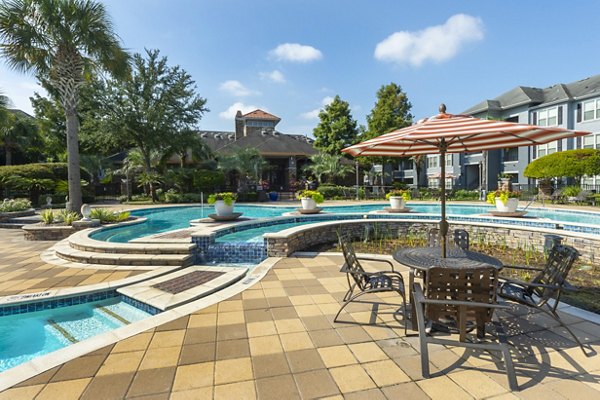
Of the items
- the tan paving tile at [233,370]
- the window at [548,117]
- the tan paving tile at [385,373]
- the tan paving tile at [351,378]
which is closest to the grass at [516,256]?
the tan paving tile at [385,373]

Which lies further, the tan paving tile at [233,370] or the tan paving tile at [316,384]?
the tan paving tile at [233,370]

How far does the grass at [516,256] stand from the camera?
446 centimetres

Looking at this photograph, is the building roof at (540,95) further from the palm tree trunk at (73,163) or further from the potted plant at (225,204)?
the palm tree trunk at (73,163)

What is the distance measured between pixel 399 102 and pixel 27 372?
114ft

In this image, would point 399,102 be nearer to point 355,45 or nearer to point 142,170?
point 355,45

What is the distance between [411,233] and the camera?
9758mm

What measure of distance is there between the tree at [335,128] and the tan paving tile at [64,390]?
27.0 metres

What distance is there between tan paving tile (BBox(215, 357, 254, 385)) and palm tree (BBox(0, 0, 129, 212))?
12.5 m

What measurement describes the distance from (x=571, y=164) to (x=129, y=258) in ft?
81.9

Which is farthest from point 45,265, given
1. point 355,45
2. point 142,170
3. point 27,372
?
point 142,170

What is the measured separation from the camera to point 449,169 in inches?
1350

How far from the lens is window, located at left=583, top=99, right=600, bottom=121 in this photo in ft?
75.7

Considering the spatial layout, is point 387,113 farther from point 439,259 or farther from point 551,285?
point 551,285

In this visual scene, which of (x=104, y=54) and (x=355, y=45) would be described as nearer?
(x=104, y=54)
